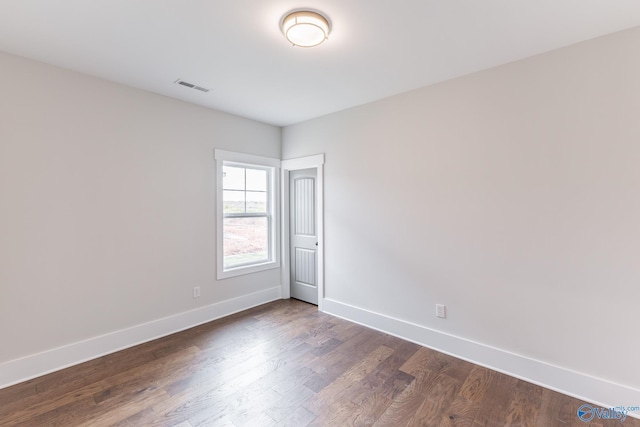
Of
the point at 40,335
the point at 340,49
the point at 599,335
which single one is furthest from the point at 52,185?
the point at 599,335

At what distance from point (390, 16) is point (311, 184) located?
99.0 inches

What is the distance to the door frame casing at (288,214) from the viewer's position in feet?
12.6

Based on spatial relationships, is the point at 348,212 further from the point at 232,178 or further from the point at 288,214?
the point at 232,178

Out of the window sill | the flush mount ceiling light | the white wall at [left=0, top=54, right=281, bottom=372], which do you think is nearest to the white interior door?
the window sill

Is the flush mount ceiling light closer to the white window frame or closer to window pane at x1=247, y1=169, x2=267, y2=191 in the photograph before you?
the white window frame

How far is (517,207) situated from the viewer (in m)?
2.39

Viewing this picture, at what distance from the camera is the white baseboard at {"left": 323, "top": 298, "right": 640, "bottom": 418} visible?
2008mm

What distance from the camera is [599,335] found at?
6.80 feet

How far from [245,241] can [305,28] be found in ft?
9.59

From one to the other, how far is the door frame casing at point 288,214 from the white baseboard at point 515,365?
87 cm

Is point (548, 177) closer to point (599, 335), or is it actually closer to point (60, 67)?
point (599, 335)

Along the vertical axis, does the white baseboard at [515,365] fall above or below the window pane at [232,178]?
Answer: below

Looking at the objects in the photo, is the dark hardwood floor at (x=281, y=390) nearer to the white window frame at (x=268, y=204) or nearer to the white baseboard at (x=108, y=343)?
the white baseboard at (x=108, y=343)

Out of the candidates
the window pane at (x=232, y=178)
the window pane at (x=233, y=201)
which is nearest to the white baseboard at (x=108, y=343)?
the window pane at (x=233, y=201)
